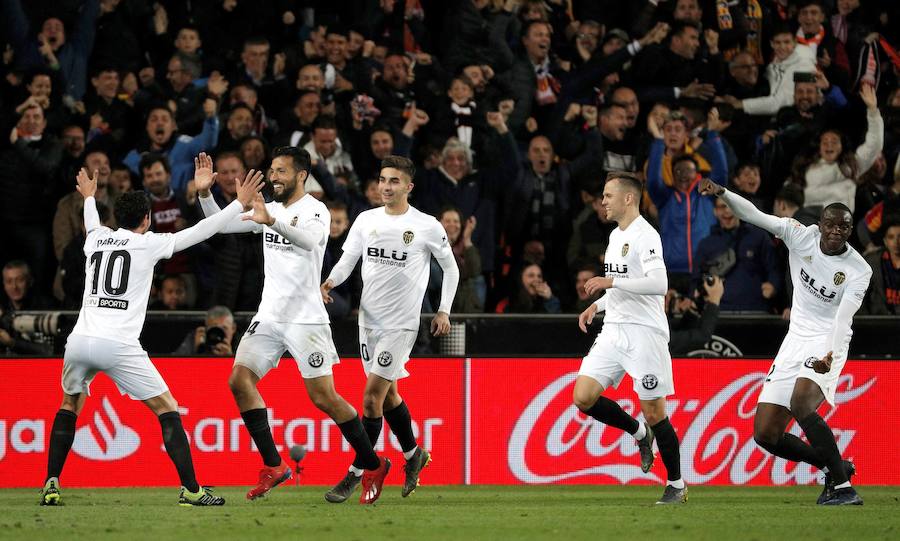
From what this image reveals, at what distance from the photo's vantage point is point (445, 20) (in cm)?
1747

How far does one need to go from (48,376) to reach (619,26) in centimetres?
918

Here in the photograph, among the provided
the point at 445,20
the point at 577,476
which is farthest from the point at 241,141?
the point at 577,476

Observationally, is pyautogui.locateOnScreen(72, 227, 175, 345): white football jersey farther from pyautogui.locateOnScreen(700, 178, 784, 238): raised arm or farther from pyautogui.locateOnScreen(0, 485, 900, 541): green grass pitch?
pyautogui.locateOnScreen(700, 178, 784, 238): raised arm

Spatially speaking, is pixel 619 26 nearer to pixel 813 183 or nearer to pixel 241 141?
pixel 813 183

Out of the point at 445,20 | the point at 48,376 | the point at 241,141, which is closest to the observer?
the point at 48,376

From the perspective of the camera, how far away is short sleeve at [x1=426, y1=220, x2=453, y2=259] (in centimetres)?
1073

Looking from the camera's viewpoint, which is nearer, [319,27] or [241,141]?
[241,141]

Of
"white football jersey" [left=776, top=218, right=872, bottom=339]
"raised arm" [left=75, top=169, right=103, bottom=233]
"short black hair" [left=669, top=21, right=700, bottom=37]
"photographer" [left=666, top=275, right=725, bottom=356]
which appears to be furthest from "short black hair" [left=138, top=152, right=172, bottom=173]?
"white football jersey" [left=776, top=218, right=872, bottom=339]

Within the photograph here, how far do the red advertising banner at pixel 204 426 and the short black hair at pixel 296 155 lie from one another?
2.83m

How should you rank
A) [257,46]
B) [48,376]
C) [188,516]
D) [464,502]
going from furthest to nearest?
[257,46], [48,376], [464,502], [188,516]

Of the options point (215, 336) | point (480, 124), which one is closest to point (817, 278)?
point (215, 336)

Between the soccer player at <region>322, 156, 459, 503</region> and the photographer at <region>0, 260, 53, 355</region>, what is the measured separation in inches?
152

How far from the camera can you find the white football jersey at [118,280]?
31.8 ft

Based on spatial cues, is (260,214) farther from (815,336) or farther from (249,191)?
(815,336)
